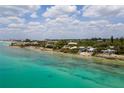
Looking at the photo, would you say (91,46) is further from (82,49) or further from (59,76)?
(59,76)

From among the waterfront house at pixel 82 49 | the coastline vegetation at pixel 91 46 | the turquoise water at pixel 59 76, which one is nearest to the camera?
the turquoise water at pixel 59 76

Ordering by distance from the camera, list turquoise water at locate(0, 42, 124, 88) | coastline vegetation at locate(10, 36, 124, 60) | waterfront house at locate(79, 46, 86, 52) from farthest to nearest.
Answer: waterfront house at locate(79, 46, 86, 52)
coastline vegetation at locate(10, 36, 124, 60)
turquoise water at locate(0, 42, 124, 88)

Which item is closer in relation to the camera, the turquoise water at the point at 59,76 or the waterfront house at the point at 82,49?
the turquoise water at the point at 59,76

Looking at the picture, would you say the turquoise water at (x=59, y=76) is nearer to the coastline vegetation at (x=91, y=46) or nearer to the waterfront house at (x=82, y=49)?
the coastline vegetation at (x=91, y=46)

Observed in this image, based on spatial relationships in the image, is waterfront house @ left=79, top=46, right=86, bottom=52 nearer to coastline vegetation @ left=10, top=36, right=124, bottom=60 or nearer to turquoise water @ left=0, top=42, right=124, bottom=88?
coastline vegetation @ left=10, top=36, right=124, bottom=60

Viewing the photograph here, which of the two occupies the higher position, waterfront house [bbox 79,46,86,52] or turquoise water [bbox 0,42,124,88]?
waterfront house [bbox 79,46,86,52]

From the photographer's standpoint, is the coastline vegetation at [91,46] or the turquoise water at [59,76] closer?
the turquoise water at [59,76]

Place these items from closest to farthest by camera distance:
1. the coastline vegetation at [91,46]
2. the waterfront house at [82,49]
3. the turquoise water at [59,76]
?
the turquoise water at [59,76] < the coastline vegetation at [91,46] < the waterfront house at [82,49]

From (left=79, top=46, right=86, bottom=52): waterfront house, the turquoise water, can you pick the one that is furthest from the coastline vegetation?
the turquoise water

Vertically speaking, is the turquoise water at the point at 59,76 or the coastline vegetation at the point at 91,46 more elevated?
the coastline vegetation at the point at 91,46

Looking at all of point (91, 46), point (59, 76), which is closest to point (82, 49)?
point (91, 46)

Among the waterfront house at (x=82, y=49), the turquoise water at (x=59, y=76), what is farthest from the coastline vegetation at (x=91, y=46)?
the turquoise water at (x=59, y=76)
